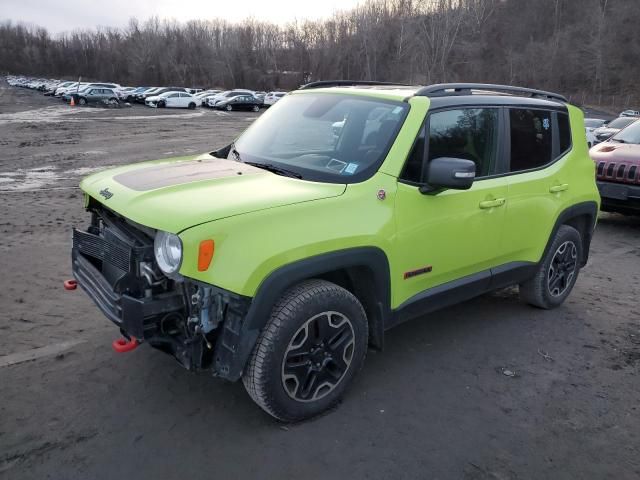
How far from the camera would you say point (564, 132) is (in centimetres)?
479

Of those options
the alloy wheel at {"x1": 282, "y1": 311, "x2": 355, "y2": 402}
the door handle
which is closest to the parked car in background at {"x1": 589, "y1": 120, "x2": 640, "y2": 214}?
the door handle

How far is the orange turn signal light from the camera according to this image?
8.75ft

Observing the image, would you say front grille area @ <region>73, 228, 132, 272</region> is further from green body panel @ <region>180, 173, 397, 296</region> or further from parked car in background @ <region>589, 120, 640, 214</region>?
parked car in background @ <region>589, 120, 640, 214</region>

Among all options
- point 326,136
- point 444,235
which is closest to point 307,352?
point 444,235

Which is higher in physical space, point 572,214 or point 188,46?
point 188,46

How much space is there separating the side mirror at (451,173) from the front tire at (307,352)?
2.94 ft

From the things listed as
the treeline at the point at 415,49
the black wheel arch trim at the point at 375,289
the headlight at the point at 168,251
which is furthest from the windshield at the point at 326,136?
the treeline at the point at 415,49

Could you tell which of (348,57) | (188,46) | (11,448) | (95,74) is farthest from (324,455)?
(95,74)

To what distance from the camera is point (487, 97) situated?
4090mm

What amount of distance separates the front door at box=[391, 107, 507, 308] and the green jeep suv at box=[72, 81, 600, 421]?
0.5 inches

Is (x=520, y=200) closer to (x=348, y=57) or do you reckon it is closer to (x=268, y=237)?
(x=268, y=237)

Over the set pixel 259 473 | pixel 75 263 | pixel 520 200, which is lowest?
pixel 259 473

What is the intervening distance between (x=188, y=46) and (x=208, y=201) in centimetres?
9989

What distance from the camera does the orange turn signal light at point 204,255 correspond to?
2.67m
